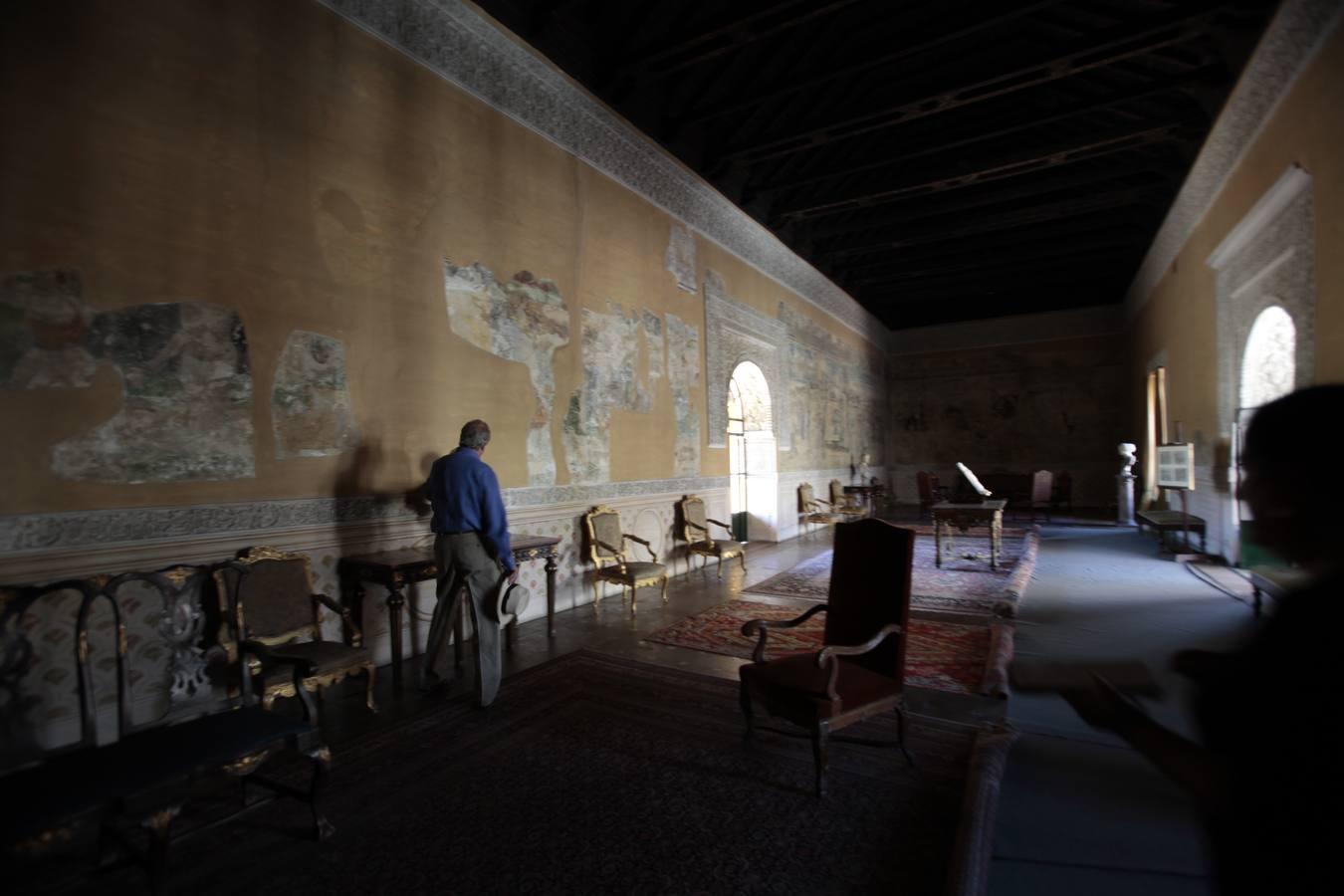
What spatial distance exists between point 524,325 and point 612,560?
2.89 m

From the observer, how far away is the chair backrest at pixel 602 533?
283 inches

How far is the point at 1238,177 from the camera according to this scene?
320 inches

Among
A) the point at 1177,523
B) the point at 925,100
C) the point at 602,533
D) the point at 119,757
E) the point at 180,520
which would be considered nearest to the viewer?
the point at 119,757

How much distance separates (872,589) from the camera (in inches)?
145

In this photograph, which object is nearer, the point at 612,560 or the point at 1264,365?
the point at 612,560

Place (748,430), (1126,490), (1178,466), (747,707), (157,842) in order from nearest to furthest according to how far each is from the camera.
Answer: (157,842) < (747,707) < (1178,466) < (748,430) < (1126,490)

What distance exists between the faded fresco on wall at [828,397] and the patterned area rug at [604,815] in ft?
33.2

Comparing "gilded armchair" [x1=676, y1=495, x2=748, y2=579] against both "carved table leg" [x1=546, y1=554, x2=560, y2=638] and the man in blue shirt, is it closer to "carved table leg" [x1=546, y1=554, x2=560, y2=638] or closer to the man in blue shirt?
"carved table leg" [x1=546, y1=554, x2=560, y2=638]

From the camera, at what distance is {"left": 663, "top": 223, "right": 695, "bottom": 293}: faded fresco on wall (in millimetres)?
9453

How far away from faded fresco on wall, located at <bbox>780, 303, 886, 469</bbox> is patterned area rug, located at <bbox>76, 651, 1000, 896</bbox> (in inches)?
398

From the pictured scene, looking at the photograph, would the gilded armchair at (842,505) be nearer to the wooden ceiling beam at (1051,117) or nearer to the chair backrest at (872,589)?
the wooden ceiling beam at (1051,117)

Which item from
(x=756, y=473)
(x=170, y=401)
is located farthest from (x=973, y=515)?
(x=170, y=401)

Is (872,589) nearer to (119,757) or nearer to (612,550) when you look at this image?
(119,757)

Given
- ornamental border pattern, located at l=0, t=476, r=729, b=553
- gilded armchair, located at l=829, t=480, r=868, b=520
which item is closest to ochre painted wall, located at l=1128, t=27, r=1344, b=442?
gilded armchair, located at l=829, t=480, r=868, b=520
